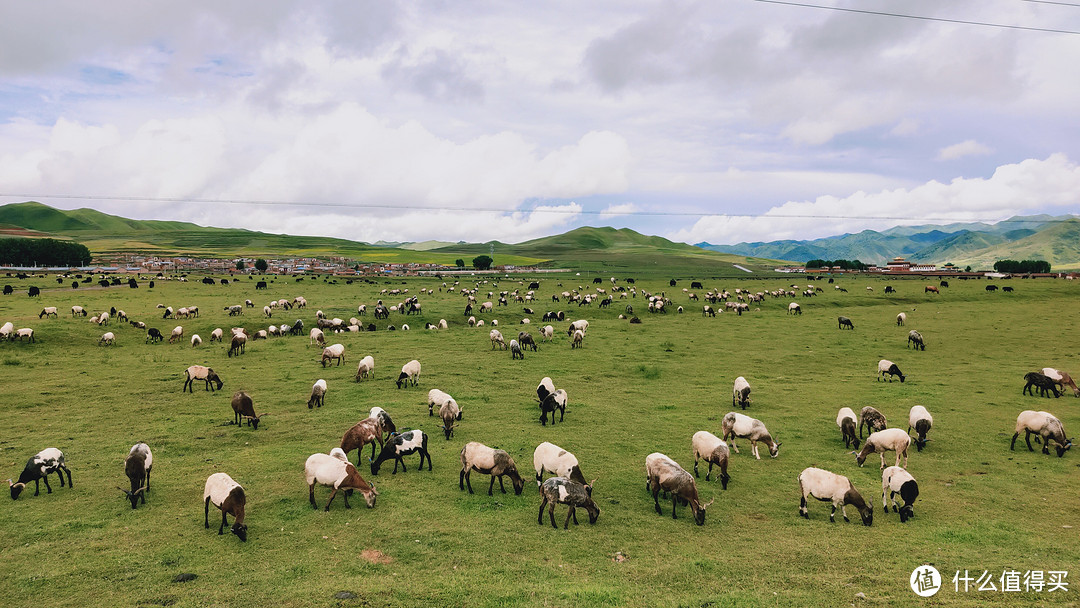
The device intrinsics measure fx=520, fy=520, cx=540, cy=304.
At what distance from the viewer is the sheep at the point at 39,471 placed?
13078mm

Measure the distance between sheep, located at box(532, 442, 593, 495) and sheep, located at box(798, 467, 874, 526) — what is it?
17.1 feet

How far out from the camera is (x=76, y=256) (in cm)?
16100

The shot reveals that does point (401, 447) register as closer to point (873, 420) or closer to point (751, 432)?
point (751, 432)

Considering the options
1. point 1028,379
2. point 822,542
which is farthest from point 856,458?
point 1028,379

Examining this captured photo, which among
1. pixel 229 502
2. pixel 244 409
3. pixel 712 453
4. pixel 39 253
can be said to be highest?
pixel 39 253

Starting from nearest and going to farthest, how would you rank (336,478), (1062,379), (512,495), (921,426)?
(336,478), (512,495), (921,426), (1062,379)

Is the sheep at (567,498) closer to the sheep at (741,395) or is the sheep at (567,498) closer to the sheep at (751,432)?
the sheep at (751,432)

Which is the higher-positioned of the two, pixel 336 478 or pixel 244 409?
pixel 336 478

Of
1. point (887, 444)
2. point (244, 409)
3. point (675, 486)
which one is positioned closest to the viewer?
point (675, 486)

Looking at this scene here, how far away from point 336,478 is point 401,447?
2.44 meters

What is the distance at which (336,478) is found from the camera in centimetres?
1247

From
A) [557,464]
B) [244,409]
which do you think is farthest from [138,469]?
[557,464]

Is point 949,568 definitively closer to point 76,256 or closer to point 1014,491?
point 1014,491

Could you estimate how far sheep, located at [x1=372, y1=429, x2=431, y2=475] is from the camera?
1462 centimetres
